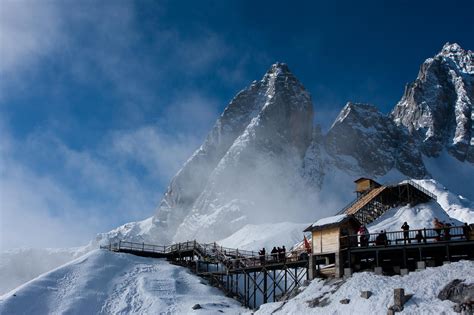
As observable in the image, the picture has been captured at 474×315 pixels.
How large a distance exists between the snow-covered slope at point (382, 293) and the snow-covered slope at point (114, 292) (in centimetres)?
1245

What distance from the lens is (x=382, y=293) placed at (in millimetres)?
26828

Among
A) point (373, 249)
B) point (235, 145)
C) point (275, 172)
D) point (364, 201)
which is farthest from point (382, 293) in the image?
point (235, 145)

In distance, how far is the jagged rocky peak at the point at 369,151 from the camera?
183375mm

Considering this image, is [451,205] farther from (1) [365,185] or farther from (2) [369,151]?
(2) [369,151]

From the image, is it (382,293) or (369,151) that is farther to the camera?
(369,151)

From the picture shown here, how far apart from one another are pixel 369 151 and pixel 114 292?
6026 inches

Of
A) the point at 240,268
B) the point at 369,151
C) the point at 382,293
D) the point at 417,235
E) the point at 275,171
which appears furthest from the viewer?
the point at 369,151

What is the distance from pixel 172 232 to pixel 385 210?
124 m

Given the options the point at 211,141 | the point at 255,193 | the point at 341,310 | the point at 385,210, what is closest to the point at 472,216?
the point at 385,210

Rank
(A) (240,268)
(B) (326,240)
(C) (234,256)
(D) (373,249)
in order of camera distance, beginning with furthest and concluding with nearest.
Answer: (C) (234,256) → (A) (240,268) → (B) (326,240) → (D) (373,249)

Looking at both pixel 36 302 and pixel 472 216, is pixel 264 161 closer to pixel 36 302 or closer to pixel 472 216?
pixel 472 216

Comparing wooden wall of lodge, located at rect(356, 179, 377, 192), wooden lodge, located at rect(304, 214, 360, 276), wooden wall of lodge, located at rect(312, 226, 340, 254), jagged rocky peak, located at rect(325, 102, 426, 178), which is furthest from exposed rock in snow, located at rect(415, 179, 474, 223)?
wooden wall of lodge, located at rect(312, 226, 340, 254)

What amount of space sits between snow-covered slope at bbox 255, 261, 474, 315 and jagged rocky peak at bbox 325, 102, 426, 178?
153 metres

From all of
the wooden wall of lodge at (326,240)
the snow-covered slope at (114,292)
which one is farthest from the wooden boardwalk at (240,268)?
the wooden wall of lodge at (326,240)
